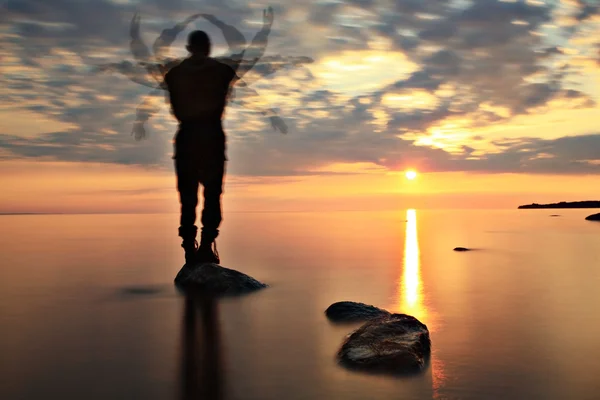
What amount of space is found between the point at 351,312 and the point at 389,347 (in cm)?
313

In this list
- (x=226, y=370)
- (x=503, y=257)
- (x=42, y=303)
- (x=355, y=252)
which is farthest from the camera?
(x=355, y=252)

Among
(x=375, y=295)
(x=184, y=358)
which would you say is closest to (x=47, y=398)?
(x=184, y=358)

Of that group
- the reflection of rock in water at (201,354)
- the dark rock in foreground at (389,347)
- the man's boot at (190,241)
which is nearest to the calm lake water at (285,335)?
the reflection of rock in water at (201,354)

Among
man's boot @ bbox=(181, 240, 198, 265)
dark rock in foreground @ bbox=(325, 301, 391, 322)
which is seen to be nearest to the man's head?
man's boot @ bbox=(181, 240, 198, 265)

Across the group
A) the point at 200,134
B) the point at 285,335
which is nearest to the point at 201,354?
the point at 285,335

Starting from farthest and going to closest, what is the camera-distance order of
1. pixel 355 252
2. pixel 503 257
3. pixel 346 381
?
pixel 355 252
pixel 503 257
pixel 346 381

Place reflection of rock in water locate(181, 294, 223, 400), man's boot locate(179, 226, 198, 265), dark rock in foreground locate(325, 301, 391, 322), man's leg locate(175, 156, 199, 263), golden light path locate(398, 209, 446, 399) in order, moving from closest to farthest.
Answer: reflection of rock in water locate(181, 294, 223, 400)
golden light path locate(398, 209, 446, 399)
dark rock in foreground locate(325, 301, 391, 322)
man's leg locate(175, 156, 199, 263)
man's boot locate(179, 226, 198, 265)

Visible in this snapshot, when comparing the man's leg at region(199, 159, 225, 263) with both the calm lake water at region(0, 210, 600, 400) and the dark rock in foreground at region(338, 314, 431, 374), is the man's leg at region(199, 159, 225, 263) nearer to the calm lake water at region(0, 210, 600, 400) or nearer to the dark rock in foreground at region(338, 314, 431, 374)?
the calm lake water at region(0, 210, 600, 400)

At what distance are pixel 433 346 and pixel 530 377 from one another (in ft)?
6.13

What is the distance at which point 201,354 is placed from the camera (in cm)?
850

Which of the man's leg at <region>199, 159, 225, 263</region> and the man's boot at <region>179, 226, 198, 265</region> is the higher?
the man's leg at <region>199, 159, 225, 263</region>

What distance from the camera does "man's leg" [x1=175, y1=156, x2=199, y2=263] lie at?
1503 cm

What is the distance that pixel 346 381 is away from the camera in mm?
7047

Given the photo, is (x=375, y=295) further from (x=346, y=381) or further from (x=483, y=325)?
(x=346, y=381)
